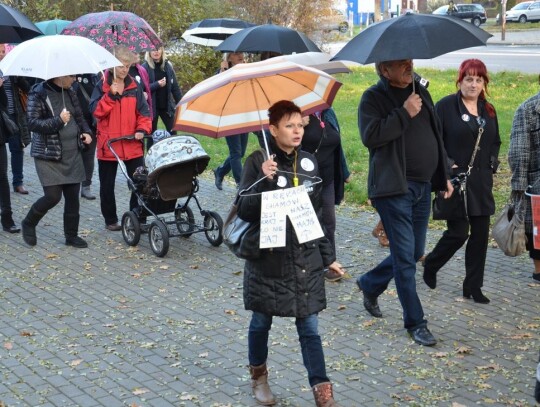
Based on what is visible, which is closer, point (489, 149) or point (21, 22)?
point (489, 149)

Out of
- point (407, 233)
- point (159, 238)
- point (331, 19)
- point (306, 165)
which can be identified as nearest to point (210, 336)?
point (407, 233)

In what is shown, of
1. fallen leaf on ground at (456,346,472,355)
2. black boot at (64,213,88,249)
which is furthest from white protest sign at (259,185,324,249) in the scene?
black boot at (64,213,88,249)

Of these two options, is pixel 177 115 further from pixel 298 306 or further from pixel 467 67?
pixel 467 67

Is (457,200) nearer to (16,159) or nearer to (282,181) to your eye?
(282,181)

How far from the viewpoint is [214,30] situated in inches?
554

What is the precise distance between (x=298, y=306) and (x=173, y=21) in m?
16.0

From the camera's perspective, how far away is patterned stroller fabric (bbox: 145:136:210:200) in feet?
29.7

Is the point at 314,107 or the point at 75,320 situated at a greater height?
the point at 314,107

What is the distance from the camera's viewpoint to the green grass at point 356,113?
39.4 ft

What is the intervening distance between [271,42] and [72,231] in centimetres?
285

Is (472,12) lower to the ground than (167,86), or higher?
higher

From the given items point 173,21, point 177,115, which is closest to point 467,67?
A: point 177,115

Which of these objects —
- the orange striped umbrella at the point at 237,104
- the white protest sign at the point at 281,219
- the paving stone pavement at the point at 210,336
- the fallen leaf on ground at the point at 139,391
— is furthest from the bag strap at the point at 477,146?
the fallen leaf on ground at the point at 139,391

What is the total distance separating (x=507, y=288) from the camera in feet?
25.8
